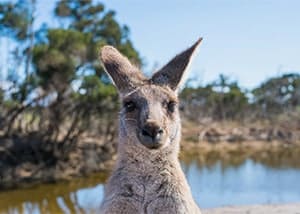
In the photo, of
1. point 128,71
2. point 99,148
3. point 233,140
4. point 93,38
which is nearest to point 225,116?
point 233,140

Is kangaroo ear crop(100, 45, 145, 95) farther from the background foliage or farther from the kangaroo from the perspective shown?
the background foliage

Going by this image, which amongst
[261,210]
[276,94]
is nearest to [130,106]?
[261,210]

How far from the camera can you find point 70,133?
26.9m

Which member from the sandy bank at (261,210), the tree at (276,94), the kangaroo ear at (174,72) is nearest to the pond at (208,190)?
the sandy bank at (261,210)

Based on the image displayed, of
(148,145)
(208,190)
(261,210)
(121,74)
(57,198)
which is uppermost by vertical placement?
(121,74)

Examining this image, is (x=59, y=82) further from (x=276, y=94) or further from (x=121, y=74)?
(x=276, y=94)

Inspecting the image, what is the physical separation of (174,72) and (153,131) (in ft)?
2.24

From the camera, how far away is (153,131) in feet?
10.5

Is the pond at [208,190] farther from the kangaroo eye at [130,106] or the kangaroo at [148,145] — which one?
the kangaroo eye at [130,106]

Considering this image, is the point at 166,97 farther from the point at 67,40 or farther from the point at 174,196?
the point at 67,40

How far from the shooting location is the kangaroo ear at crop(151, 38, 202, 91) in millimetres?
3709

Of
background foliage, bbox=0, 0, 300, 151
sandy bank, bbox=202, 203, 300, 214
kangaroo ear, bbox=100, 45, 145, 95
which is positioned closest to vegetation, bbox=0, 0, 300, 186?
background foliage, bbox=0, 0, 300, 151

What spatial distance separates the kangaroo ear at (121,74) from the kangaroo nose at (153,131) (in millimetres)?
523

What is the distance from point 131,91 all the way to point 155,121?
464 mm
